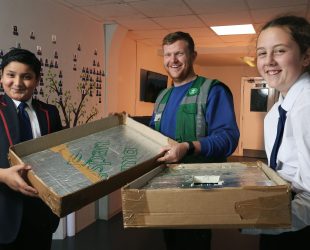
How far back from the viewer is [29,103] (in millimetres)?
1535

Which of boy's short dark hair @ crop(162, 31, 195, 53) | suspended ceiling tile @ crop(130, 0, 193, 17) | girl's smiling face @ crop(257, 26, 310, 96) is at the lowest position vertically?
girl's smiling face @ crop(257, 26, 310, 96)

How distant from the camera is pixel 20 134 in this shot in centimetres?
143

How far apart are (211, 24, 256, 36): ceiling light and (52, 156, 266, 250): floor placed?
2.74 metres

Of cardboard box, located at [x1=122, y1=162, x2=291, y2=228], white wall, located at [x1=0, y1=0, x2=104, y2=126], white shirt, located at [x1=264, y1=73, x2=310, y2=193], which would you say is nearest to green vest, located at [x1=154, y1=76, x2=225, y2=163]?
white shirt, located at [x1=264, y1=73, x2=310, y2=193]

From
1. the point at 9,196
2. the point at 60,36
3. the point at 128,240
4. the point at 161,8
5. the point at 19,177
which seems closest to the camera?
the point at 19,177

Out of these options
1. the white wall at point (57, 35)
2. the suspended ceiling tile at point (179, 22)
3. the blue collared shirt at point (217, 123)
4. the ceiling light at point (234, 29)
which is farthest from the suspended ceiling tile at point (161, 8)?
the blue collared shirt at point (217, 123)

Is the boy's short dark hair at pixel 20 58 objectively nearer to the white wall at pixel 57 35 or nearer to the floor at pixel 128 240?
the white wall at pixel 57 35

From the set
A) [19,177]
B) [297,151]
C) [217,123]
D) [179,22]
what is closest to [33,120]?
[19,177]

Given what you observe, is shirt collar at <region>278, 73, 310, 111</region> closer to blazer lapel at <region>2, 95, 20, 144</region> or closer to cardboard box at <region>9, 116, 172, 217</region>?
cardboard box at <region>9, 116, 172, 217</region>

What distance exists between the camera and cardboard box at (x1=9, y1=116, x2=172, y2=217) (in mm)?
992

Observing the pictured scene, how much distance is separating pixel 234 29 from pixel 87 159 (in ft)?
13.9

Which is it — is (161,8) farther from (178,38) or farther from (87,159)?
(87,159)

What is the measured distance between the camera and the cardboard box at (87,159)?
3.25ft

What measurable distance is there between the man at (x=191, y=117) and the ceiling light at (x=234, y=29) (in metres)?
3.39
